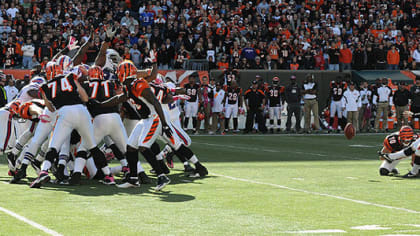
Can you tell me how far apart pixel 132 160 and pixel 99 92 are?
1225 millimetres

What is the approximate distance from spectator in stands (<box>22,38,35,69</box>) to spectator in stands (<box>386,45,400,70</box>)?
1461 centimetres

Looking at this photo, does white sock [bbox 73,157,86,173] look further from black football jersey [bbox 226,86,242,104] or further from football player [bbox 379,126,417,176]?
black football jersey [bbox 226,86,242,104]

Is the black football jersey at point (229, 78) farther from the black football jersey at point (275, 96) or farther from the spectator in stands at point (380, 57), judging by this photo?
the spectator in stands at point (380, 57)

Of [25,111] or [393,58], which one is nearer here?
[25,111]

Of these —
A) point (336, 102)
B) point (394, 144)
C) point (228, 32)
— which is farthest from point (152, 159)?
point (228, 32)

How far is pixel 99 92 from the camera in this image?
34.7 feet

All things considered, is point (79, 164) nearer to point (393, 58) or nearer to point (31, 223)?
point (31, 223)

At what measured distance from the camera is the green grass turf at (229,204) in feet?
23.2

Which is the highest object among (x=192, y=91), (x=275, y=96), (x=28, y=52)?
(x=28, y=52)

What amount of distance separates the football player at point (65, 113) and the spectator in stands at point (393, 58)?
21548 mm

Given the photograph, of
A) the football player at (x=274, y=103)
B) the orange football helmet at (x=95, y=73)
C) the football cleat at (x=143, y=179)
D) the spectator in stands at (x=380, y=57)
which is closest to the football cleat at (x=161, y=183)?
the football cleat at (x=143, y=179)

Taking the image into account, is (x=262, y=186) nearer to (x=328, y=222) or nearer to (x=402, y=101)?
(x=328, y=222)

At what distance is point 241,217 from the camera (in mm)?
7715

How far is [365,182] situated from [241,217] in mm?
3931
